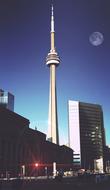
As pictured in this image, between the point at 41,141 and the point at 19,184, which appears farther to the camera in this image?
the point at 41,141

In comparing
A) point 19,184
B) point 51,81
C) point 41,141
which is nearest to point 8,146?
point 41,141

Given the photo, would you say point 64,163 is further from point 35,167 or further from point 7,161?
point 7,161

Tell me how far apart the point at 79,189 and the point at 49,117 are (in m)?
151

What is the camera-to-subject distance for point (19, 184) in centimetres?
3153

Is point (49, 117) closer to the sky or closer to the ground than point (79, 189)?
closer to the sky

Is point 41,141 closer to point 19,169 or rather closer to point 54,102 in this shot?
point 19,169

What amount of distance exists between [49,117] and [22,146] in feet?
245

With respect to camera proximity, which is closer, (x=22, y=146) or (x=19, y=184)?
(x=19, y=184)

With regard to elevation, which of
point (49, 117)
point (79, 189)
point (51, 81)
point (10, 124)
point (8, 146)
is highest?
point (51, 81)

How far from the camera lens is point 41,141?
14875 centimetres

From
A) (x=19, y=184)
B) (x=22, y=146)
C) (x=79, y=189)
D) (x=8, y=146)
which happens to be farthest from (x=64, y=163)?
(x=19, y=184)

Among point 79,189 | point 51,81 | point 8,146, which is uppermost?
point 51,81

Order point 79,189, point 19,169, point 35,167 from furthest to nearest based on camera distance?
point 35,167 → point 19,169 → point 79,189

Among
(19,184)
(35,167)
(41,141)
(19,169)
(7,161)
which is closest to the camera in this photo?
(19,184)
